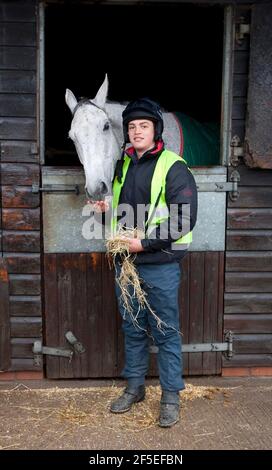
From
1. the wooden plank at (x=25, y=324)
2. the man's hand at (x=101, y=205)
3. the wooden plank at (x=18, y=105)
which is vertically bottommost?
the wooden plank at (x=25, y=324)

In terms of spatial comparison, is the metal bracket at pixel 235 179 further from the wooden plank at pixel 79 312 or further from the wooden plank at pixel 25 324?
the wooden plank at pixel 25 324

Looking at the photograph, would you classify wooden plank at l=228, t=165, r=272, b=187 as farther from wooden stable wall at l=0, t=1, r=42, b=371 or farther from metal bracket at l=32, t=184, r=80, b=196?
wooden stable wall at l=0, t=1, r=42, b=371

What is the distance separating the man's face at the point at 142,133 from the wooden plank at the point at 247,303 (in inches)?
55.5

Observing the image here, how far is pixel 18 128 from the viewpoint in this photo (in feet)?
11.7

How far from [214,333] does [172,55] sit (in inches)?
161

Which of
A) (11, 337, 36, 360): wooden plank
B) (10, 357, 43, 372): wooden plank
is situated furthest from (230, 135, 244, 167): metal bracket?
(10, 357, 43, 372): wooden plank

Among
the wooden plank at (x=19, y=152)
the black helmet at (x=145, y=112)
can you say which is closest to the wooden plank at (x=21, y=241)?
the wooden plank at (x=19, y=152)

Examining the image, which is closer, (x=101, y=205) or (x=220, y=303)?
(x=101, y=205)

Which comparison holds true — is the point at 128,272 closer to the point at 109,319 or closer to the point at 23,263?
the point at 109,319

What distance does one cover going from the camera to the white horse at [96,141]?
3.12 meters

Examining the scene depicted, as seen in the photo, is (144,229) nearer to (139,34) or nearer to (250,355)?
(250,355)

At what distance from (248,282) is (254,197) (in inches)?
25.1

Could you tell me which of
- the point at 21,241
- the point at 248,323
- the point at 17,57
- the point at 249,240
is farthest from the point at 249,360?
the point at 17,57

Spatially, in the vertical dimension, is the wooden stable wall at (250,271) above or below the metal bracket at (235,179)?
below
